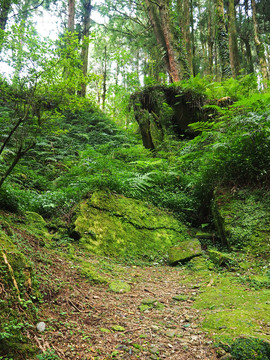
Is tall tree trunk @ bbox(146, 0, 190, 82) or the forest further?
tall tree trunk @ bbox(146, 0, 190, 82)

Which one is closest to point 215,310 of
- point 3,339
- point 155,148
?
point 3,339

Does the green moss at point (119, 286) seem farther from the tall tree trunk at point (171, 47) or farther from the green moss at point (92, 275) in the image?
the tall tree trunk at point (171, 47)

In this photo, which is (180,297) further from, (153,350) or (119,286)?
(153,350)

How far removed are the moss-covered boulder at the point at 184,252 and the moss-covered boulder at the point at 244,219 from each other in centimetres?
61

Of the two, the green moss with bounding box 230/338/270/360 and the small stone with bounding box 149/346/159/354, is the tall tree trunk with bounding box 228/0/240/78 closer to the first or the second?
the green moss with bounding box 230/338/270/360

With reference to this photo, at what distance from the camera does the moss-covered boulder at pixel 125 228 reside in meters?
4.54

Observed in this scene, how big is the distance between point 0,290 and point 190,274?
9.90 ft

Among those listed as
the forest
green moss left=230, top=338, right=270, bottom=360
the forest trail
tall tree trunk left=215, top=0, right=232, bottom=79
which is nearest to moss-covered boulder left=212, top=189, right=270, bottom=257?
the forest

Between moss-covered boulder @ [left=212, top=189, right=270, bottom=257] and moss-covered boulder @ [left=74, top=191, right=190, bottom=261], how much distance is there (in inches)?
48.5

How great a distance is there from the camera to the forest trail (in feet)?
5.88

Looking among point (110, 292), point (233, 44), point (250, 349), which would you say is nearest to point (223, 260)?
point (110, 292)

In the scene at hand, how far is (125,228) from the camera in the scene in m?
5.11

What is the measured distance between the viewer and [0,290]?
5.83 ft

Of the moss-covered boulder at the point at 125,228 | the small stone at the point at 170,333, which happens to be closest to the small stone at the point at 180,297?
the small stone at the point at 170,333
